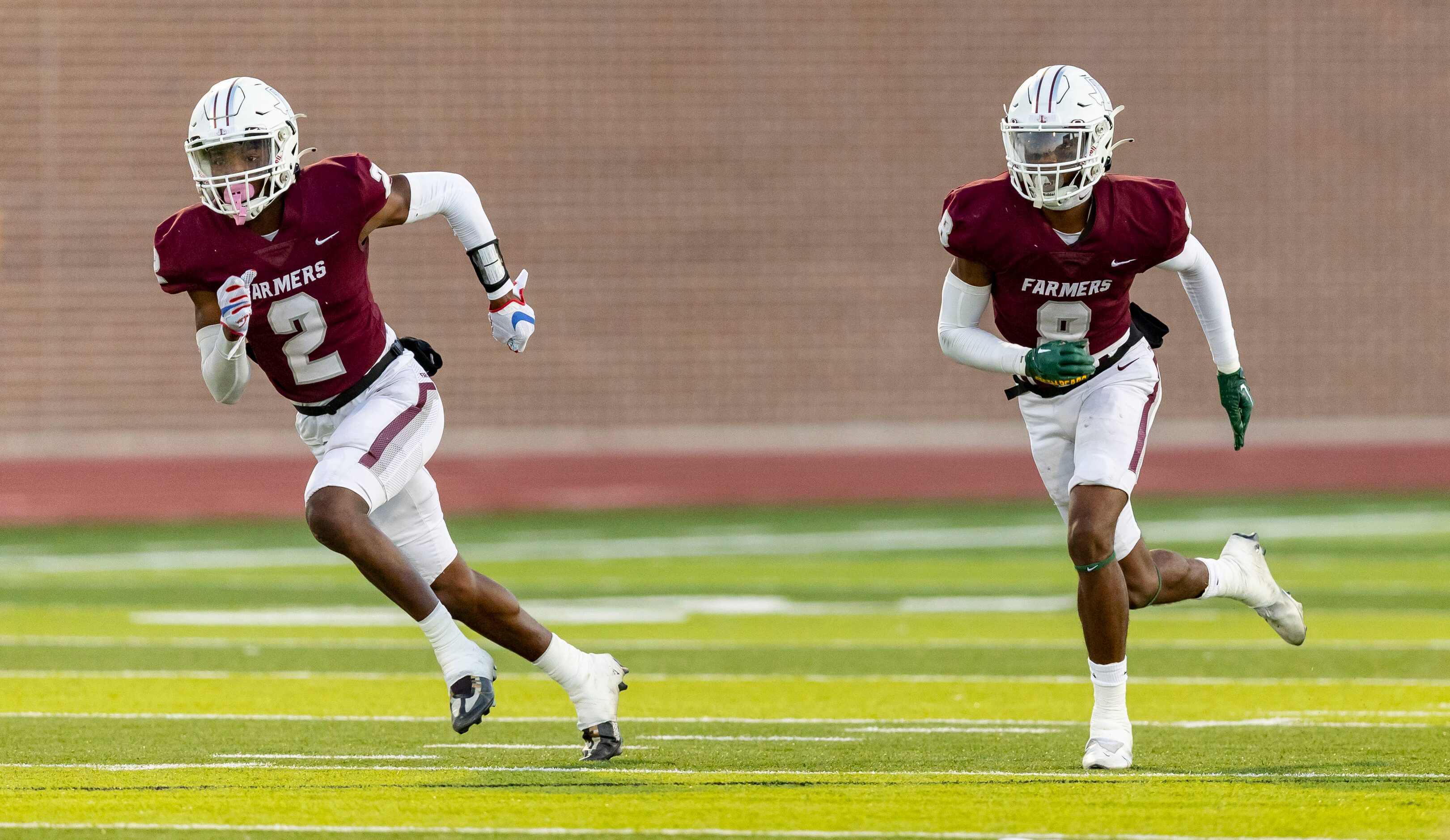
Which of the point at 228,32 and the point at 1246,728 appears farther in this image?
the point at 228,32

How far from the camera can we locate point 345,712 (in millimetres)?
6520

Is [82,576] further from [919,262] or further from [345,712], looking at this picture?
[919,262]

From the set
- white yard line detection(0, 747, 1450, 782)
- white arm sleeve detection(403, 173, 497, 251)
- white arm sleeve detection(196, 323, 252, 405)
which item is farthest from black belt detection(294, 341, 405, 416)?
white yard line detection(0, 747, 1450, 782)

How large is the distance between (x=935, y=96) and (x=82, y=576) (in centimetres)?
984

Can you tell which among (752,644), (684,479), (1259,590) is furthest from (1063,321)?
(684,479)

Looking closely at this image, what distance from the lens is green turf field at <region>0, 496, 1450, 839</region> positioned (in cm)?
434

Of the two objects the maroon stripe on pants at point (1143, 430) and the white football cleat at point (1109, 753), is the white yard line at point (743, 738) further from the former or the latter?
the maroon stripe on pants at point (1143, 430)

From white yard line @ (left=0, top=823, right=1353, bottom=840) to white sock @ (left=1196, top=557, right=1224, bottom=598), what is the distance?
192 cm

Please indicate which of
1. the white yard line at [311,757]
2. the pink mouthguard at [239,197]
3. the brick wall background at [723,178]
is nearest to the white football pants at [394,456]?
the white yard line at [311,757]

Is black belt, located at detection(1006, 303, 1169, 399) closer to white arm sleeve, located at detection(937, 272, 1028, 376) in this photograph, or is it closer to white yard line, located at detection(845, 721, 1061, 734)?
white arm sleeve, located at detection(937, 272, 1028, 376)

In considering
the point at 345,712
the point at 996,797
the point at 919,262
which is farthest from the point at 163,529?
the point at 996,797

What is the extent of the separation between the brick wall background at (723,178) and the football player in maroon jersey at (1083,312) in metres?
12.1

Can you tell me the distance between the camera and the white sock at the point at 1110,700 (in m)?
5.13

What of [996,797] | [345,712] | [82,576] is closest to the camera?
[996,797]
